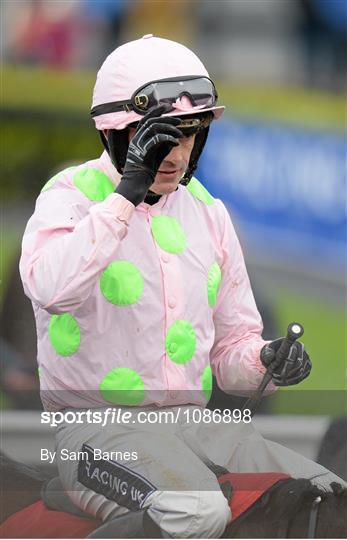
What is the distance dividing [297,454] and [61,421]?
43 centimetres

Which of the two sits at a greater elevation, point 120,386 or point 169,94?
point 169,94

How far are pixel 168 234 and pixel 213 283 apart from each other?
0.41 ft

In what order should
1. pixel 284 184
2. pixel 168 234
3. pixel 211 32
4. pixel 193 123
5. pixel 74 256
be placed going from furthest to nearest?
pixel 211 32 < pixel 284 184 < pixel 168 234 < pixel 193 123 < pixel 74 256

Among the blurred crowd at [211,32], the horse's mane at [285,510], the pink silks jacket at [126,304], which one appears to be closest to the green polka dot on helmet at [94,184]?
the pink silks jacket at [126,304]

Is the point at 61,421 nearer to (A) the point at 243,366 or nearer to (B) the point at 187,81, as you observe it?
(A) the point at 243,366

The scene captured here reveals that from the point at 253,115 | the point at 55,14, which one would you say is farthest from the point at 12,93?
the point at 253,115

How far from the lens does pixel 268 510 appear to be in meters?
2.59

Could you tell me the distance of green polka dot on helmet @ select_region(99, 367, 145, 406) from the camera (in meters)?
2.66

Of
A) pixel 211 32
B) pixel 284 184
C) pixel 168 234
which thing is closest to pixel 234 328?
pixel 168 234

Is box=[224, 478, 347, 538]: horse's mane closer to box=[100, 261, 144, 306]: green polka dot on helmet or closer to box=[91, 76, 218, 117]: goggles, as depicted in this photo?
box=[100, 261, 144, 306]: green polka dot on helmet

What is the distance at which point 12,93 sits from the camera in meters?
10.1

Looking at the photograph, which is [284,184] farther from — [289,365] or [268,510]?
[268,510]

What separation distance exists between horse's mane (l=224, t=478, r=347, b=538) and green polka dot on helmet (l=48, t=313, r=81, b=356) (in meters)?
0.42

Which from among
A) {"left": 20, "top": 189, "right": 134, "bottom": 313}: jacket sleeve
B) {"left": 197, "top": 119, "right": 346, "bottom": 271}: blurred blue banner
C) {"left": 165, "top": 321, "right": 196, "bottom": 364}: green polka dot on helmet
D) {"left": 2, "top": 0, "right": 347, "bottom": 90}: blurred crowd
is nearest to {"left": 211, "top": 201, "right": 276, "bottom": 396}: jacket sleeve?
{"left": 165, "top": 321, "right": 196, "bottom": 364}: green polka dot on helmet
